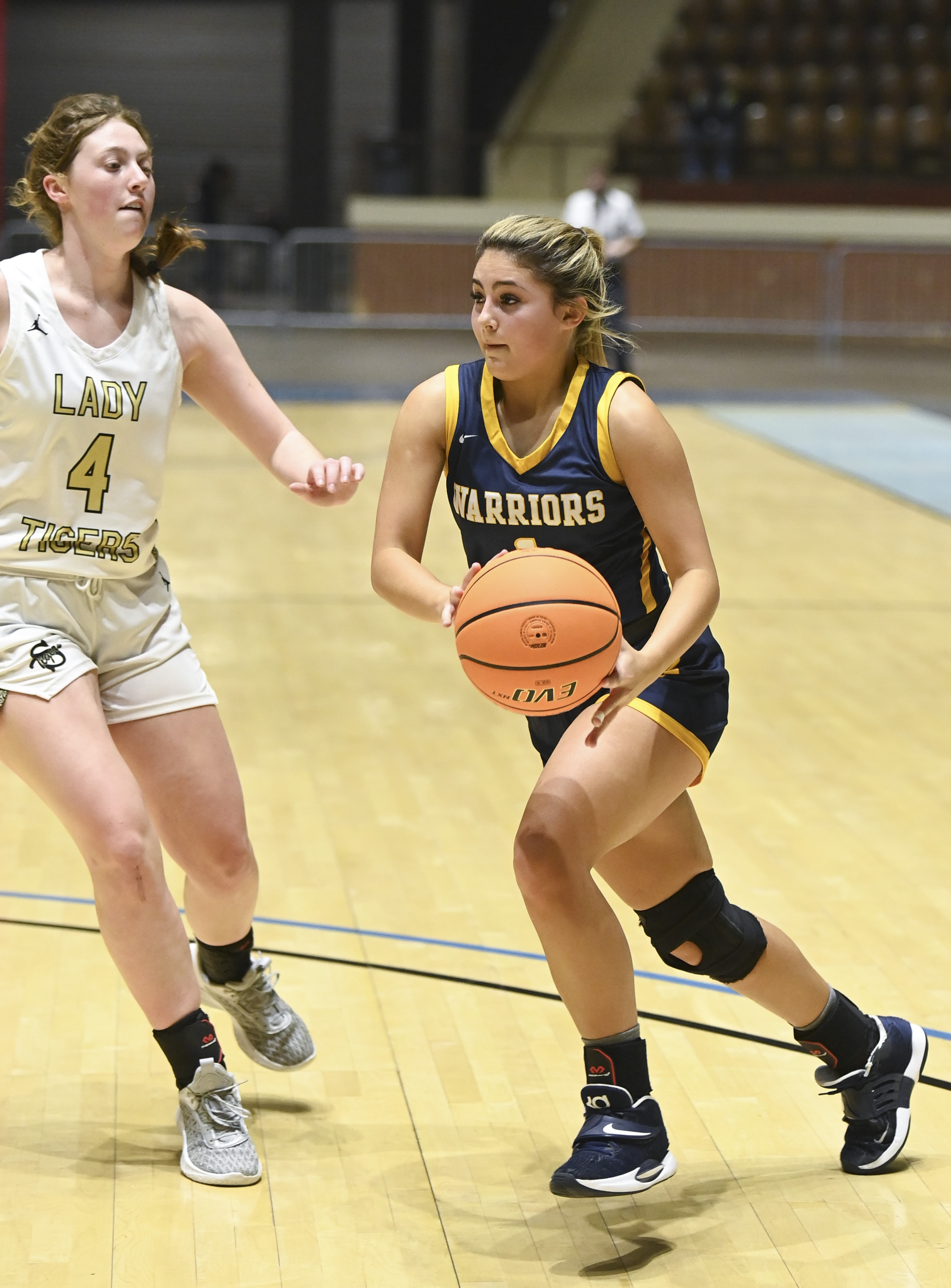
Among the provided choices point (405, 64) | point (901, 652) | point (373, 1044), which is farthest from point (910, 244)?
point (373, 1044)

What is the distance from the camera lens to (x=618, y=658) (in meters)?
2.69

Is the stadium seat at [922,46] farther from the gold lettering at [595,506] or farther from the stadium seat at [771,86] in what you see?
the gold lettering at [595,506]

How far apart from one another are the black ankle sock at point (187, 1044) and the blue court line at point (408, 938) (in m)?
0.97

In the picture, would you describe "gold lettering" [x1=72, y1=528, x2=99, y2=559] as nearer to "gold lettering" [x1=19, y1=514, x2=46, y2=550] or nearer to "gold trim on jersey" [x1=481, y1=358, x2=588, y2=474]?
"gold lettering" [x1=19, y1=514, x2=46, y2=550]

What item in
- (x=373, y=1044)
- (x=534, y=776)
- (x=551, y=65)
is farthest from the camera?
(x=551, y=65)

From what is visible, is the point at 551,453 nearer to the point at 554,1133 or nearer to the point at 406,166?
the point at 554,1133

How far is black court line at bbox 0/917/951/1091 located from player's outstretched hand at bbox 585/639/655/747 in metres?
1.04

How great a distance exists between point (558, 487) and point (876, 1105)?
1.24m

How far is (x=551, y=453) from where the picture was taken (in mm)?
2844

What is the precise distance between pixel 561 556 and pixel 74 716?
0.87 metres

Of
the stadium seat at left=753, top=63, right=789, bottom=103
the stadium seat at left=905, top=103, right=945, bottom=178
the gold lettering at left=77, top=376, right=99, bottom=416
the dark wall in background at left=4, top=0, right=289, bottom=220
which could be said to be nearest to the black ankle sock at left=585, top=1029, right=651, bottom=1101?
the gold lettering at left=77, top=376, right=99, bottom=416

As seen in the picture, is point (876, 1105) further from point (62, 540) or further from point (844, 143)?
point (844, 143)

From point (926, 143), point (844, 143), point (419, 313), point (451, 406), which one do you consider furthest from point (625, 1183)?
point (926, 143)

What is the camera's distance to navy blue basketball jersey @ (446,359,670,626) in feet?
9.32
